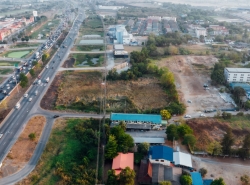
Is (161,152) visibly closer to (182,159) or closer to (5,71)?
(182,159)

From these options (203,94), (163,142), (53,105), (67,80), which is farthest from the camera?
(67,80)

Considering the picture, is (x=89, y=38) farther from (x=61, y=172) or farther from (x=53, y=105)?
(x=61, y=172)

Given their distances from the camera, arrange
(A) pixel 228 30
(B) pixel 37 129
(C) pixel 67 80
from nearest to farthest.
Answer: (B) pixel 37 129, (C) pixel 67 80, (A) pixel 228 30

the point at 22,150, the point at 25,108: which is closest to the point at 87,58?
the point at 25,108

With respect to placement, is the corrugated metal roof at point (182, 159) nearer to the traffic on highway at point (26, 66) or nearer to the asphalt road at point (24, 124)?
the asphalt road at point (24, 124)

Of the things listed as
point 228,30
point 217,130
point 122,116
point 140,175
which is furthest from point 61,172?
point 228,30

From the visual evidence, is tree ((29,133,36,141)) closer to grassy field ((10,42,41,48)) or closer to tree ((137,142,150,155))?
tree ((137,142,150,155))

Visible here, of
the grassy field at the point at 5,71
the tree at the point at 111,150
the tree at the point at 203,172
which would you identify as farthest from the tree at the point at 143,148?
the grassy field at the point at 5,71

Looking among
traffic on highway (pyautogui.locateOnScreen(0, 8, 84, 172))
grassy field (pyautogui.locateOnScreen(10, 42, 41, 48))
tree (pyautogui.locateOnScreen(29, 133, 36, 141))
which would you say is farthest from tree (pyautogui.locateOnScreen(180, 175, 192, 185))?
grassy field (pyautogui.locateOnScreen(10, 42, 41, 48))
